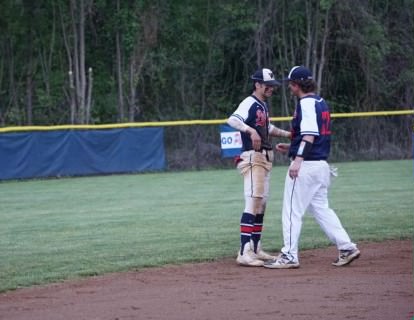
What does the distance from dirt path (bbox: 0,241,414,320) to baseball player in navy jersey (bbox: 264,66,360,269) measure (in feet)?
0.76

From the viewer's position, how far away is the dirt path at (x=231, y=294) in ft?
22.0

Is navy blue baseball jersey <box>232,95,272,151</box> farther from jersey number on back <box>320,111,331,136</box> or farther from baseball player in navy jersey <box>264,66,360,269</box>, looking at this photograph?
jersey number on back <box>320,111,331,136</box>

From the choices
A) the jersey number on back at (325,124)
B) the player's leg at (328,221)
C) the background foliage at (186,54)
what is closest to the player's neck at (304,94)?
the jersey number on back at (325,124)

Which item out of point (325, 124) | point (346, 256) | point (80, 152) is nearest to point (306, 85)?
point (325, 124)

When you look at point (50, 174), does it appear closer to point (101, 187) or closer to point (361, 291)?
point (101, 187)

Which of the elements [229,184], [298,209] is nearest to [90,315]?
[298,209]

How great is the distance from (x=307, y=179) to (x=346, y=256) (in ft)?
3.12

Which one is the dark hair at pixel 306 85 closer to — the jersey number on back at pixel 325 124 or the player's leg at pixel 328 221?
the jersey number on back at pixel 325 124

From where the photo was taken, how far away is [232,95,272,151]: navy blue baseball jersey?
9.20 metres

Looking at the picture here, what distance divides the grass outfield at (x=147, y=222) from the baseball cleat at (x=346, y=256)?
4.92 ft

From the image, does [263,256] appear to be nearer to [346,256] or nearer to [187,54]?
[346,256]

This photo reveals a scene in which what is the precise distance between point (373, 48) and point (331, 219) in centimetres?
2906

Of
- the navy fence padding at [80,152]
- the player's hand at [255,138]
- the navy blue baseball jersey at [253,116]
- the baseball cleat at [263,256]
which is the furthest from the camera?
the navy fence padding at [80,152]

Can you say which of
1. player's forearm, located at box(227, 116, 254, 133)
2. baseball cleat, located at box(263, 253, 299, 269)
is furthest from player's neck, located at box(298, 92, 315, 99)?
baseball cleat, located at box(263, 253, 299, 269)
